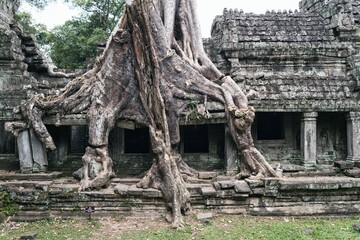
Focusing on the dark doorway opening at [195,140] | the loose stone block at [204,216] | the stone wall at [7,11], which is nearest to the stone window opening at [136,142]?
the dark doorway opening at [195,140]

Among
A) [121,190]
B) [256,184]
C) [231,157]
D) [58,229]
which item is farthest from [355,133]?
[58,229]

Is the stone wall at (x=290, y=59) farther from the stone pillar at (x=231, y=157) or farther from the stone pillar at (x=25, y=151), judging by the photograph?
the stone pillar at (x=25, y=151)

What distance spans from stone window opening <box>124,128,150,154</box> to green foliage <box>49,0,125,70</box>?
1303 centimetres

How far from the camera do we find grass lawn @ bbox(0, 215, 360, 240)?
628 cm

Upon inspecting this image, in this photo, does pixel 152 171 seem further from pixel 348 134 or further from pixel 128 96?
pixel 348 134

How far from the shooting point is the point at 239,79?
9.79m

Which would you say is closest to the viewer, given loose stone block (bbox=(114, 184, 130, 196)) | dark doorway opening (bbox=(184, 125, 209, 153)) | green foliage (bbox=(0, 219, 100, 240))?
green foliage (bbox=(0, 219, 100, 240))

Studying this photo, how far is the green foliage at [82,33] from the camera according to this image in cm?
2359

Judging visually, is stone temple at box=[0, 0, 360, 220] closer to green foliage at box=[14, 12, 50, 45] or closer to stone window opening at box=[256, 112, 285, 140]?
stone window opening at box=[256, 112, 285, 140]

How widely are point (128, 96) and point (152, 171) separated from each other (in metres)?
2.12

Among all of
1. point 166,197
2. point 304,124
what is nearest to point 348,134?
point 304,124

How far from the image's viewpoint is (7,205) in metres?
7.39

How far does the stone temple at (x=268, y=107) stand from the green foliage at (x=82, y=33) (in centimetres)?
1121

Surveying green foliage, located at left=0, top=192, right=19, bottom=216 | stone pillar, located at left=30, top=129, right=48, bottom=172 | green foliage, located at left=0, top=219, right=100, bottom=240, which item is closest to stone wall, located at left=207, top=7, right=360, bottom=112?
green foliage, located at left=0, top=219, right=100, bottom=240
